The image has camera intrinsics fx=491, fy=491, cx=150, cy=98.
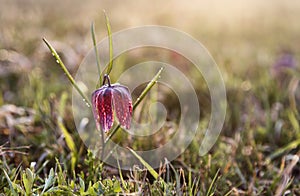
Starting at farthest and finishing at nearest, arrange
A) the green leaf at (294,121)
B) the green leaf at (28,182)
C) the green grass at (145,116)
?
the green leaf at (294,121), the green grass at (145,116), the green leaf at (28,182)

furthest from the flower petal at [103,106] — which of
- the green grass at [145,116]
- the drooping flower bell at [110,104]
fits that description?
the green grass at [145,116]

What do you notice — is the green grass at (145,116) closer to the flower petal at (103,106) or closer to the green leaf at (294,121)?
the green leaf at (294,121)

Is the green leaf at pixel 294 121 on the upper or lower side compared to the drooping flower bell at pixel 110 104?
lower

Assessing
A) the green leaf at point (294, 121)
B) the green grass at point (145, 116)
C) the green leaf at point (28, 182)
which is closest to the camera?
the green leaf at point (28, 182)

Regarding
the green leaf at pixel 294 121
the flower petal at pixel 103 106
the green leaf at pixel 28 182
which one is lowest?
the green leaf at pixel 28 182

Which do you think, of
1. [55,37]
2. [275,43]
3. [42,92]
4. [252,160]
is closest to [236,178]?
[252,160]

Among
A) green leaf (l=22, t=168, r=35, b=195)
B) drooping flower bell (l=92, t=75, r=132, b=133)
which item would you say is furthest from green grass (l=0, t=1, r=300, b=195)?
drooping flower bell (l=92, t=75, r=132, b=133)

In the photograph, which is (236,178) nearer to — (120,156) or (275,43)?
(120,156)
